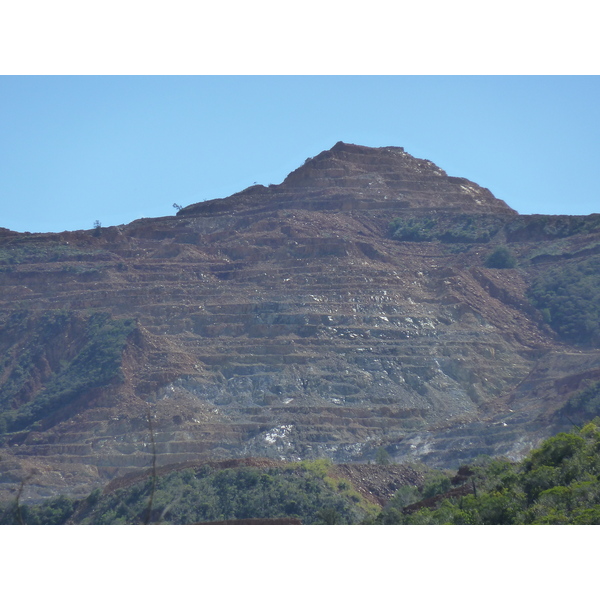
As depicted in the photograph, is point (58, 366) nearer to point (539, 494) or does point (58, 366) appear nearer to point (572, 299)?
point (572, 299)

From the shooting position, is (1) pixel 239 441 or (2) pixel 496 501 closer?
(2) pixel 496 501

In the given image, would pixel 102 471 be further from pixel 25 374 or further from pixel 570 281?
pixel 570 281

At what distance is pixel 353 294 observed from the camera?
7156cm

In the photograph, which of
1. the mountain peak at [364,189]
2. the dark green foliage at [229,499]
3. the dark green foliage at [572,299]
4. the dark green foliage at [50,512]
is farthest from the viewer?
the mountain peak at [364,189]

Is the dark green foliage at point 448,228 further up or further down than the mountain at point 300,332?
further up

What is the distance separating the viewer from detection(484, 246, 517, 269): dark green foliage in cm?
8488

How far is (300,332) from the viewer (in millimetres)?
68375

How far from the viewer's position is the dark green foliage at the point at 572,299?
245ft

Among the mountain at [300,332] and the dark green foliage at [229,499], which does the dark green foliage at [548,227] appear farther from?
the dark green foliage at [229,499]

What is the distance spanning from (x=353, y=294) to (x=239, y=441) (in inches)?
678

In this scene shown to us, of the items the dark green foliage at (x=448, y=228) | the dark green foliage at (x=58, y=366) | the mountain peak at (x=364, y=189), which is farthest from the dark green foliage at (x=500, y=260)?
the dark green foliage at (x=58, y=366)

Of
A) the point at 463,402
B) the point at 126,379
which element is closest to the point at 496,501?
the point at 463,402

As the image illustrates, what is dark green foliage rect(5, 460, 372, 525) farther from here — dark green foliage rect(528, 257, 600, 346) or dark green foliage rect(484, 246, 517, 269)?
dark green foliage rect(484, 246, 517, 269)

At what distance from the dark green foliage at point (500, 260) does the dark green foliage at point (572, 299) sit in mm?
3124
